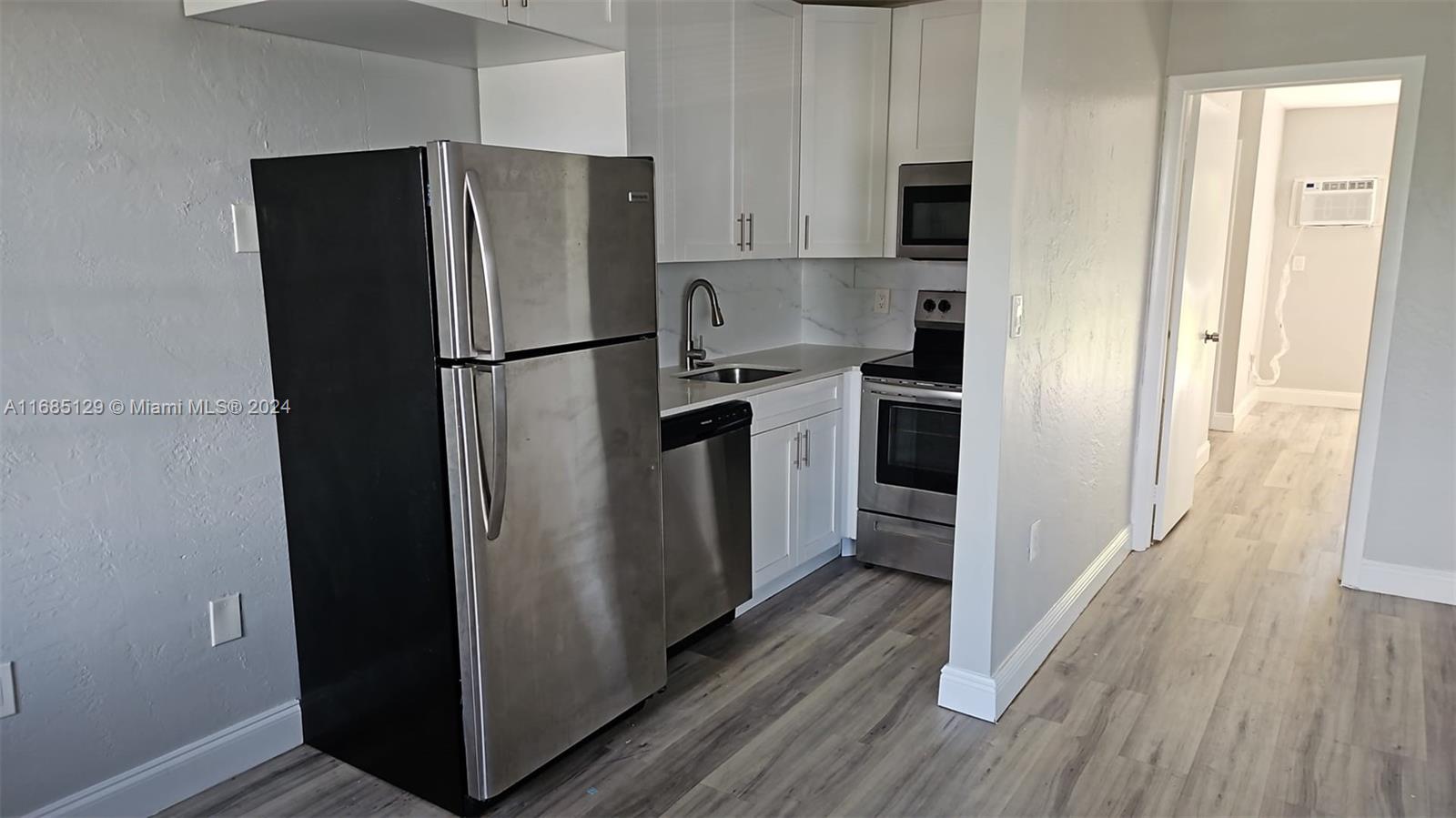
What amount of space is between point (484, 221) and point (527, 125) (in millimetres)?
1071

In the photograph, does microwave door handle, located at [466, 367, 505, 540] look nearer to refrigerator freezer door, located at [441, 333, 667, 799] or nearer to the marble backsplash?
refrigerator freezer door, located at [441, 333, 667, 799]

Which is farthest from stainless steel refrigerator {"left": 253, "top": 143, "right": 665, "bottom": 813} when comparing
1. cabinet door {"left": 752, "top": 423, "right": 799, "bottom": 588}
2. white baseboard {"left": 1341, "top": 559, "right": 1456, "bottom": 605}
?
white baseboard {"left": 1341, "top": 559, "right": 1456, "bottom": 605}

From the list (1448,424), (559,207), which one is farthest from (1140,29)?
(559,207)

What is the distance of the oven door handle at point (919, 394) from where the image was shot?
11.8 ft

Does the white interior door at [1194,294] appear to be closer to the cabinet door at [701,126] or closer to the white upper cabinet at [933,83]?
the white upper cabinet at [933,83]

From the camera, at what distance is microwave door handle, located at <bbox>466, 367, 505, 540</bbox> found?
208 cm

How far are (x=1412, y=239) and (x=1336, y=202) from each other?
166 inches

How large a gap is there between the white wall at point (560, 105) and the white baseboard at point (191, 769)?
5.94ft

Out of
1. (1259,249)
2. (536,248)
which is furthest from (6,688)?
(1259,249)

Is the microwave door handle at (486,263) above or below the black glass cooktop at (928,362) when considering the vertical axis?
above

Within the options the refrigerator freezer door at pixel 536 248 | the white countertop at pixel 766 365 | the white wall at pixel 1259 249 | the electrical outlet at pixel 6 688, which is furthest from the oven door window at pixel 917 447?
the white wall at pixel 1259 249

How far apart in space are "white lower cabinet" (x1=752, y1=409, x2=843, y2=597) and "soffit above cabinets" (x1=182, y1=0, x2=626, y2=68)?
4.74 feet

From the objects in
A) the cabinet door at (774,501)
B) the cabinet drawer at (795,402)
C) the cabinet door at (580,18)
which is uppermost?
the cabinet door at (580,18)

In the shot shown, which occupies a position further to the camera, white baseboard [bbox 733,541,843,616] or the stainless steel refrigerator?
white baseboard [bbox 733,541,843,616]
